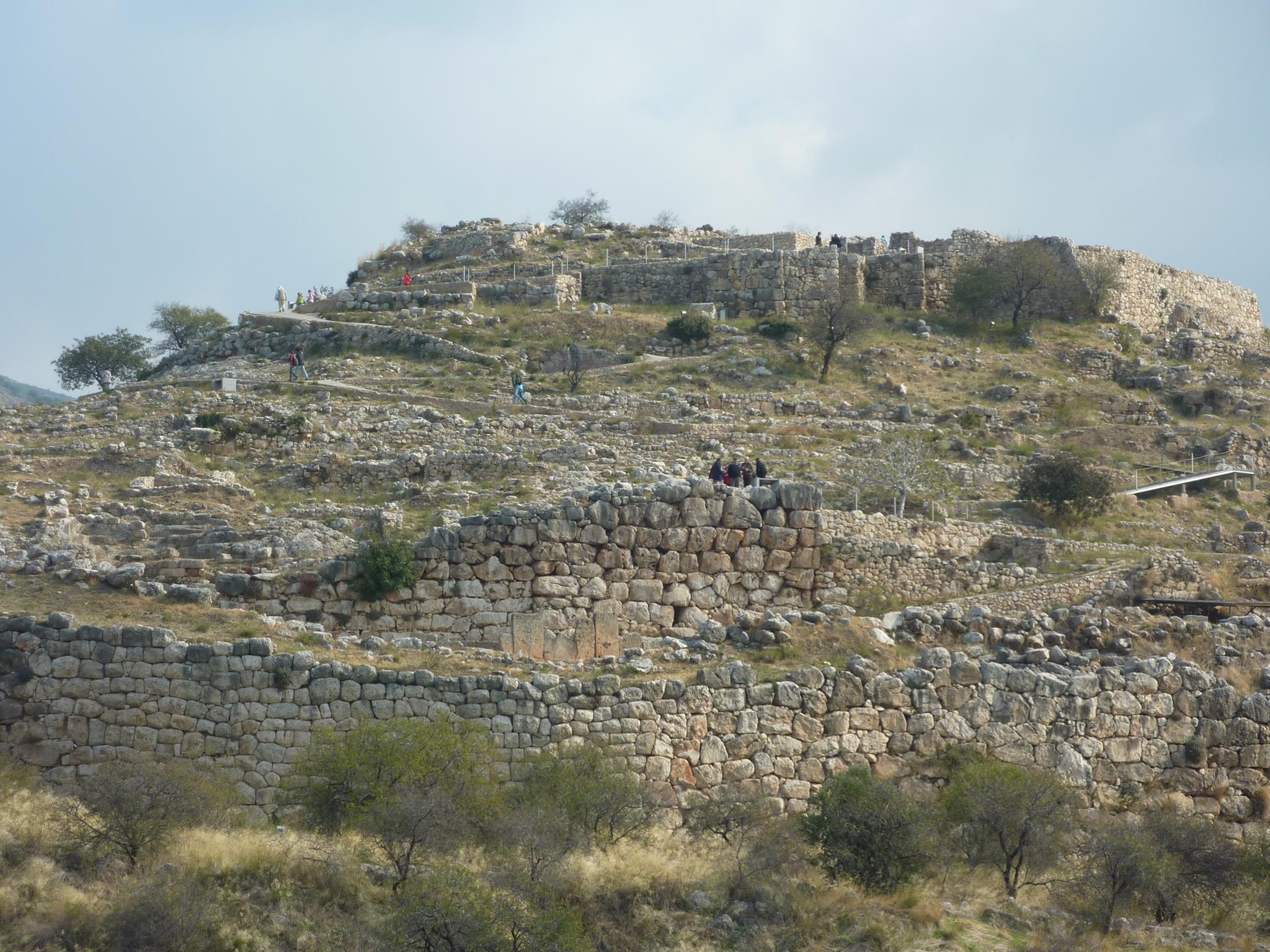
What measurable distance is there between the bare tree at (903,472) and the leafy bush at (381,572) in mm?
10094

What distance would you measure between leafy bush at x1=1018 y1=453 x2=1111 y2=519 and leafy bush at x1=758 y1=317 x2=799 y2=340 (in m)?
11.7

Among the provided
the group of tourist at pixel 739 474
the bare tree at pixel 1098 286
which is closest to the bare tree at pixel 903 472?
the group of tourist at pixel 739 474

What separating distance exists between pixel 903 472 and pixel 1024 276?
56.4 feet

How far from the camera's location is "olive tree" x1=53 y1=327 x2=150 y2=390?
45.2 m

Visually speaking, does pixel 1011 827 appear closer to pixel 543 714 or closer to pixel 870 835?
pixel 870 835

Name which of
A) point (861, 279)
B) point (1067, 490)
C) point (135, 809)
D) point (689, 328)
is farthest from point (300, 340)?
point (135, 809)

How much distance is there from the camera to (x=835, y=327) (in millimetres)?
36469

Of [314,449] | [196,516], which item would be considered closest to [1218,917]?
[196,516]

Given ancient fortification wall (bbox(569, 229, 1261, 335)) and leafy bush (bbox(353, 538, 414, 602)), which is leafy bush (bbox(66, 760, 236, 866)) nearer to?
leafy bush (bbox(353, 538, 414, 602))

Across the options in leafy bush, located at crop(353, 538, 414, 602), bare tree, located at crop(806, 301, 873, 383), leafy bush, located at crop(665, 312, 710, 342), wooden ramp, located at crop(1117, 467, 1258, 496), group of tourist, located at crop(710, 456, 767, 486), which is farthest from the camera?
leafy bush, located at crop(665, 312, 710, 342)

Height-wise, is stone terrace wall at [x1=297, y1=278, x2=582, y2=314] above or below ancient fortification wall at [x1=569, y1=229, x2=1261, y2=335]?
below

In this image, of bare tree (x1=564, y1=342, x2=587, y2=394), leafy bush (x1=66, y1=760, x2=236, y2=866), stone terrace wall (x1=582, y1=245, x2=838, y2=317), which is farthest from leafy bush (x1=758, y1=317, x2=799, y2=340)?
leafy bush (x1=66, y1=760, x2=236, y2=866)

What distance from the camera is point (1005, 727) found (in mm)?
14336

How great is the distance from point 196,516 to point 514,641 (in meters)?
5.95
